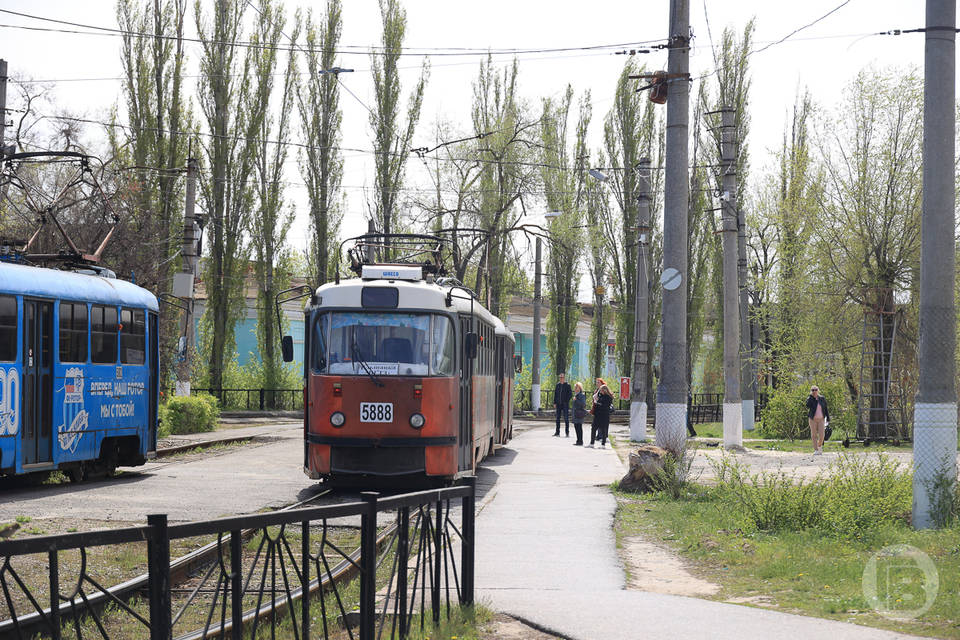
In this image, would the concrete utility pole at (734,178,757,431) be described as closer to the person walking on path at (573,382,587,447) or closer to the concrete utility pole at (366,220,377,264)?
the person walking on path at (573,382,587,447)

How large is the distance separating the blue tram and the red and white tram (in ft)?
10.7

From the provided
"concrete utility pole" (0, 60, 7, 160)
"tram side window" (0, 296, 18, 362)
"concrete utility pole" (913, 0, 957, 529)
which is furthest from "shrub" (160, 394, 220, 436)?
"concrete utility pole" (913, 0, 957, 529)

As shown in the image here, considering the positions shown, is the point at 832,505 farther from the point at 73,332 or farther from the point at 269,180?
the point at 269,180

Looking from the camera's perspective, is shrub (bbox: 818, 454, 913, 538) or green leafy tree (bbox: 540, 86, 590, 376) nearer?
shrub (bbox: 818, 454, 913, 538)

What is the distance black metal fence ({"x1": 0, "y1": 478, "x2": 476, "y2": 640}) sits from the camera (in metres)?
4.39

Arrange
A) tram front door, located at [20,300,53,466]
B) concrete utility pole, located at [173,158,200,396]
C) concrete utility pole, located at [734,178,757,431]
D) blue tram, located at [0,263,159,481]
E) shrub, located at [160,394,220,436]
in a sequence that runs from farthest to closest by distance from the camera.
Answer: concrete utility pole, located at [734,178,757,431]
shrub, located at [160,394,220,436]
concrete utility pole, located at [173,158,200,396]
tram front door, located at [20,300,53,466]
blue tram, located at [0,263,159,481]

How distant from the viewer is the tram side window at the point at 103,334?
16609mm

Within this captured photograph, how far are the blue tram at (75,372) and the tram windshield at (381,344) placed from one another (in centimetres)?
347

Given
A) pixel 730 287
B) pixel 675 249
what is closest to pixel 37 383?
pixel 675 249

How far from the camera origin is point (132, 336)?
1795 cm

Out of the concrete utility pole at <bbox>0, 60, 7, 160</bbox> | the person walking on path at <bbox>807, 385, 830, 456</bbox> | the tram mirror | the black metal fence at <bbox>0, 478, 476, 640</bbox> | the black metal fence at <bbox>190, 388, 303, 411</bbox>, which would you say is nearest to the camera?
the black metal fence at <bbox>0, 478, 476, 640</bbox>

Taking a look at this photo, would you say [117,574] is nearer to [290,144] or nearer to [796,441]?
[796,441]

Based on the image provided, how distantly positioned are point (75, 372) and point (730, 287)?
55.8ft

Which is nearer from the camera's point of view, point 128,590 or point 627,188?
point 128,590
